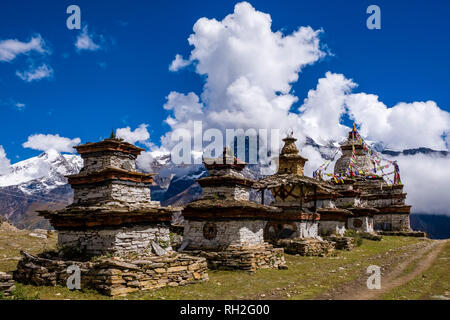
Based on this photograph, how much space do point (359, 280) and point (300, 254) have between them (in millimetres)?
8052

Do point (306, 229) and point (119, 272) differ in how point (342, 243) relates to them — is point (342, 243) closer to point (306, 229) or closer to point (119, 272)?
point (306, 229)

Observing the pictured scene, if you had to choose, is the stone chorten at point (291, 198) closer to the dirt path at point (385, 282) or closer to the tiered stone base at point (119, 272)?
the dirt path at point (385, 282)

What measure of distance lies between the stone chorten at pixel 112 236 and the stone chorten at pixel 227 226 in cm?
309

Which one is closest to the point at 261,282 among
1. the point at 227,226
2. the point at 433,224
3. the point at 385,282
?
the point at 227,226

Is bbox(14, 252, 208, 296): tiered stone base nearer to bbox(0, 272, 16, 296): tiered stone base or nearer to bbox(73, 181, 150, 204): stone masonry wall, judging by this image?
bbox(0, 272, 16, 296): tiered stone base

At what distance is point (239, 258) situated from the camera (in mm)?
17125

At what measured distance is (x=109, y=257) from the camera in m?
13.0

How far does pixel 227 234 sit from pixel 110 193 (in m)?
6.77

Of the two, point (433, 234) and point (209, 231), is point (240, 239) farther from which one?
point (433, 234)

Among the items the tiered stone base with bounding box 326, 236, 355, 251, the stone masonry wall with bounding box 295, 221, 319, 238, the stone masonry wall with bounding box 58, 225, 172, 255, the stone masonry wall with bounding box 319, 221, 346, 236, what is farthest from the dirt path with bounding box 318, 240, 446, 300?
the stone masonry wall with bounding box 319, 221, 346, 236

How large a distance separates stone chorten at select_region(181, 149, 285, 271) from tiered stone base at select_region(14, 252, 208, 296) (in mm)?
3154

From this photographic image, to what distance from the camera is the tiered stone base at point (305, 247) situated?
2307cm
